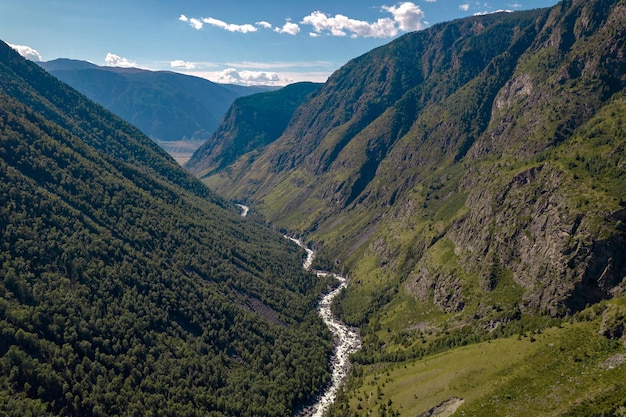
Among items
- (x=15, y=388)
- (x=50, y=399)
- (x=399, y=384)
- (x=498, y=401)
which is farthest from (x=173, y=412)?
(x=498, y=401)

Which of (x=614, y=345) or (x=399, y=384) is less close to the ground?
(x=614, y=345)

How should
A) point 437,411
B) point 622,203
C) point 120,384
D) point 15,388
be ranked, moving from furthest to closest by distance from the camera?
point 622,203 < point 120,384 < point 437,411 < point 15,388

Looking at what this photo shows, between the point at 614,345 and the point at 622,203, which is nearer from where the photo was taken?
the point at 614,345

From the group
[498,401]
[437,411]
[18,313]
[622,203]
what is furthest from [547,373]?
[18,313]

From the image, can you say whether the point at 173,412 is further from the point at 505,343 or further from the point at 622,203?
the point at 622,203

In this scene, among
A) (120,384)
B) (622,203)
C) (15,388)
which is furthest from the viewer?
(622,203)

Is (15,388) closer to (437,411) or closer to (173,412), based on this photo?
(173,412)

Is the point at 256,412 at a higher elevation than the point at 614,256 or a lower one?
lower

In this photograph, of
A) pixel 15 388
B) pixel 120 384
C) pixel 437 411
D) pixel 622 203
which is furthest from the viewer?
pixel 622 203

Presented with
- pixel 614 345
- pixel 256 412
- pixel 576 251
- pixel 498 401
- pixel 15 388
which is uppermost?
pixel 576 251
